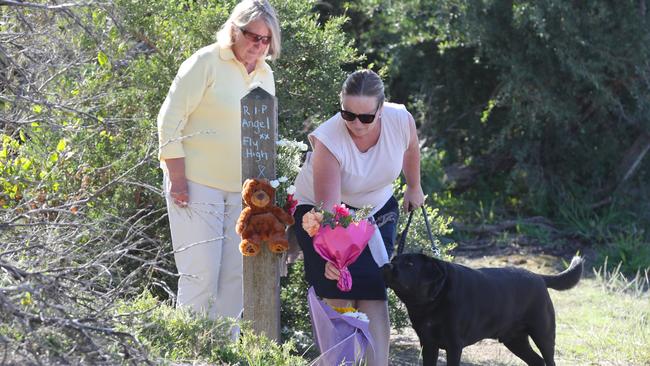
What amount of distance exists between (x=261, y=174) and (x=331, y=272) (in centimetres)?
60

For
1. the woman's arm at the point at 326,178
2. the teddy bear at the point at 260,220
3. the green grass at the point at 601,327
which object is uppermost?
the woman's arm at the point at 326,178

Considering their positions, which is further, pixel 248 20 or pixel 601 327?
pixel 601 327

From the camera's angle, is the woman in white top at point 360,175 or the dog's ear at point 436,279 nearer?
the woman in white top at point 360,175

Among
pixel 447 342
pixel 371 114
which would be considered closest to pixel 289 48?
pixel 371 114

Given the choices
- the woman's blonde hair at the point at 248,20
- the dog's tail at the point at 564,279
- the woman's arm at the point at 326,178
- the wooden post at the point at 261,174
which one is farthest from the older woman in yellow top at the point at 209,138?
the dog's tail at the point at 564,279

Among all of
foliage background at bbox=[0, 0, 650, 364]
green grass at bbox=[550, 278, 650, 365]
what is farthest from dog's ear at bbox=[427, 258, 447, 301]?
green grass at bbox=[550, 278, 650, 365]

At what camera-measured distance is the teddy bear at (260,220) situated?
16.5 ft

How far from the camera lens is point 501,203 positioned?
11.8 meters

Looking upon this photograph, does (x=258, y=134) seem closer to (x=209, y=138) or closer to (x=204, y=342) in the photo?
(x=209, y=138)

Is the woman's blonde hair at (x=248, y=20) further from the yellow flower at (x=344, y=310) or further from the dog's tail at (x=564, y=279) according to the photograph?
the dog's tail at (x=564, y=279)

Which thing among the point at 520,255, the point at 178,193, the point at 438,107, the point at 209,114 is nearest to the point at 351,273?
the point at 178,193

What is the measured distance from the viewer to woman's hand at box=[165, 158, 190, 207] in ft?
17.8

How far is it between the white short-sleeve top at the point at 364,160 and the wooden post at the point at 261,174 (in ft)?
0.77

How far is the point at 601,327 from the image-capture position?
7.56m
